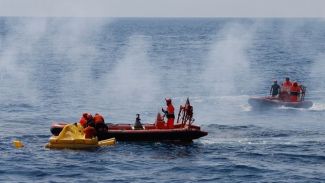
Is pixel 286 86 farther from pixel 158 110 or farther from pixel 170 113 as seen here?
pixel 170 113

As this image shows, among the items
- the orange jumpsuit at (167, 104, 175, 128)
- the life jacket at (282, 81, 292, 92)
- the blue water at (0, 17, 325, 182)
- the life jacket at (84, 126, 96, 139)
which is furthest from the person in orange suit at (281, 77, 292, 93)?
the life jacket at (84, 126, 96, 139)

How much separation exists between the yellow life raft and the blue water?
0.61m

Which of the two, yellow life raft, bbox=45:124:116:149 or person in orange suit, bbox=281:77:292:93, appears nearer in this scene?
yellow life raft, bbox=45:124:116:149

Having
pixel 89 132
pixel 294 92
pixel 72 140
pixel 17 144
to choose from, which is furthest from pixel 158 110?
pixel 17 144

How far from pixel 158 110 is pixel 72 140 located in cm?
1855

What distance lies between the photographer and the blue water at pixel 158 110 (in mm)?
39531

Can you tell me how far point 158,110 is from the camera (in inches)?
2453

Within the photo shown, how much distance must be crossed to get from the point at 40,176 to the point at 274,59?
86518 millimetres

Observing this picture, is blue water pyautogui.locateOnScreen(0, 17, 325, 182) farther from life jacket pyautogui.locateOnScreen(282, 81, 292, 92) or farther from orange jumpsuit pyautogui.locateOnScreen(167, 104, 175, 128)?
life jacket pyautogui.locateOnScreen(282, 81, 292, 92)

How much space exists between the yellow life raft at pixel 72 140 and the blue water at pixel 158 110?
0.61 m

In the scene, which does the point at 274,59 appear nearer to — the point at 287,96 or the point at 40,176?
the point at 287,96

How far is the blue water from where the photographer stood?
39531 millimetres

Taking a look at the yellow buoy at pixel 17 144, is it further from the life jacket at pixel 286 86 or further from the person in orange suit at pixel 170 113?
the life jacket at pixel 286 86

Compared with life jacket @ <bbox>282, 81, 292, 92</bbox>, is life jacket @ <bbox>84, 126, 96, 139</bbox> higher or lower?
lower
